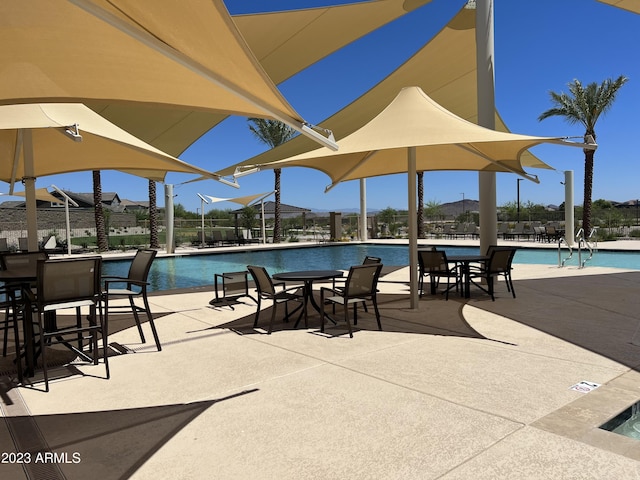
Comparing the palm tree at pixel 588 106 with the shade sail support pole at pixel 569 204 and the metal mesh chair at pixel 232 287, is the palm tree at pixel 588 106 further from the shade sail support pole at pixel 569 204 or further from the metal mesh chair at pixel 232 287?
the metal mesh chair at pixel 232 287

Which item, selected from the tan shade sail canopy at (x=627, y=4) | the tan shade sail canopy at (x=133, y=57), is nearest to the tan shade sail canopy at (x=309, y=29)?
the tan shade sail canopy at (x=627, y=4)

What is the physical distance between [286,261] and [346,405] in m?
13.9

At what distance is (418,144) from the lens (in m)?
5.30

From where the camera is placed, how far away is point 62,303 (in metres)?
3.78

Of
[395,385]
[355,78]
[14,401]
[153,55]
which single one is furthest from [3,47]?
[355,78]

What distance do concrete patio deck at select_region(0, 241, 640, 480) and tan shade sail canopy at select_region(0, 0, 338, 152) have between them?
2017 mm

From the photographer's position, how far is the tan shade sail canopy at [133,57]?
2600 mm

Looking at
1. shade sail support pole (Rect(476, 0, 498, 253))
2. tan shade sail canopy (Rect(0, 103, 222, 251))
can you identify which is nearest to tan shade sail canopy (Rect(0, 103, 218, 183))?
tan shade sail canopy (Rect(0, 103, 222, 251))

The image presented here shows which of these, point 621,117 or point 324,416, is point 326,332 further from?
point 621,117

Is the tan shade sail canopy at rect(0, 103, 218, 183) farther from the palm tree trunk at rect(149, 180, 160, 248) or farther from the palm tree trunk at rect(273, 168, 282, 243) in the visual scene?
the palm tree trunk at rect(273, 168, 282, 243)

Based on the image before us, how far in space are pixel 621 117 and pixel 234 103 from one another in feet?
77.8

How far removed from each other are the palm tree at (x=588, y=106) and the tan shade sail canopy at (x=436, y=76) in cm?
1369

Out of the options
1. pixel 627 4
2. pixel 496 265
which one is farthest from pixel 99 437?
pixel 627 4

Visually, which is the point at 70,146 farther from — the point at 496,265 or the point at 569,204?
the point at 569,204
